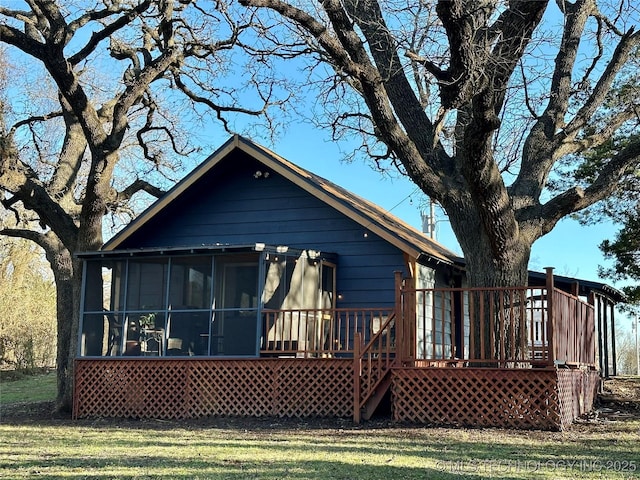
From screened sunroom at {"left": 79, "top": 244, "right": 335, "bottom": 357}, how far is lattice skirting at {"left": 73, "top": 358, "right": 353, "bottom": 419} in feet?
0.94

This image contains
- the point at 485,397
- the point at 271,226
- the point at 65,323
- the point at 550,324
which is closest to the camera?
the point at 550,324

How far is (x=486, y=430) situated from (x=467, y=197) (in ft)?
11.7

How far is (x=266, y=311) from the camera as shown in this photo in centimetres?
1272

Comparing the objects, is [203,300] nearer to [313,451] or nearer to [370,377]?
[370,377]

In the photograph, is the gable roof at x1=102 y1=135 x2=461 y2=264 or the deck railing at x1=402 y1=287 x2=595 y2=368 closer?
the deck railing at x1=402 y1=287 x2=595 y2=368

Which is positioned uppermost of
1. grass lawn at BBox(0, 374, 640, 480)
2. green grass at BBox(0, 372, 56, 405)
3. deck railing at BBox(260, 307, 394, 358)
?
deck railing at BBox(260, 307, 394, 358)

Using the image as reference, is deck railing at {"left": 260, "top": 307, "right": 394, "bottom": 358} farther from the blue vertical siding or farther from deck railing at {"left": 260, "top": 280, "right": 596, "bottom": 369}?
the blue vertical siding

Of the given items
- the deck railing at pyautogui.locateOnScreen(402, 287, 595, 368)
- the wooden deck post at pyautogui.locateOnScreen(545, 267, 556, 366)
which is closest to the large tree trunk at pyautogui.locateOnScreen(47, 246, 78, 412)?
the deck railing at pyautogui.locateOnScreen(402, 287, 595, 368)

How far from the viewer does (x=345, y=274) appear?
14562mm

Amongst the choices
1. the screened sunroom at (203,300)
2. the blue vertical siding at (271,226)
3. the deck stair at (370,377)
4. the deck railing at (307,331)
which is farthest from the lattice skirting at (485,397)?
the blue vertical siding at (271,226)

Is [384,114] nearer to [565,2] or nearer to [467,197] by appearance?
[467,197]

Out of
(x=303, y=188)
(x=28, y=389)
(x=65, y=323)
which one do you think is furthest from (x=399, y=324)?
(x=28, y=389)

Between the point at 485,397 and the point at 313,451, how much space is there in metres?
3.45

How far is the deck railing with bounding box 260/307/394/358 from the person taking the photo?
12.5 meters
